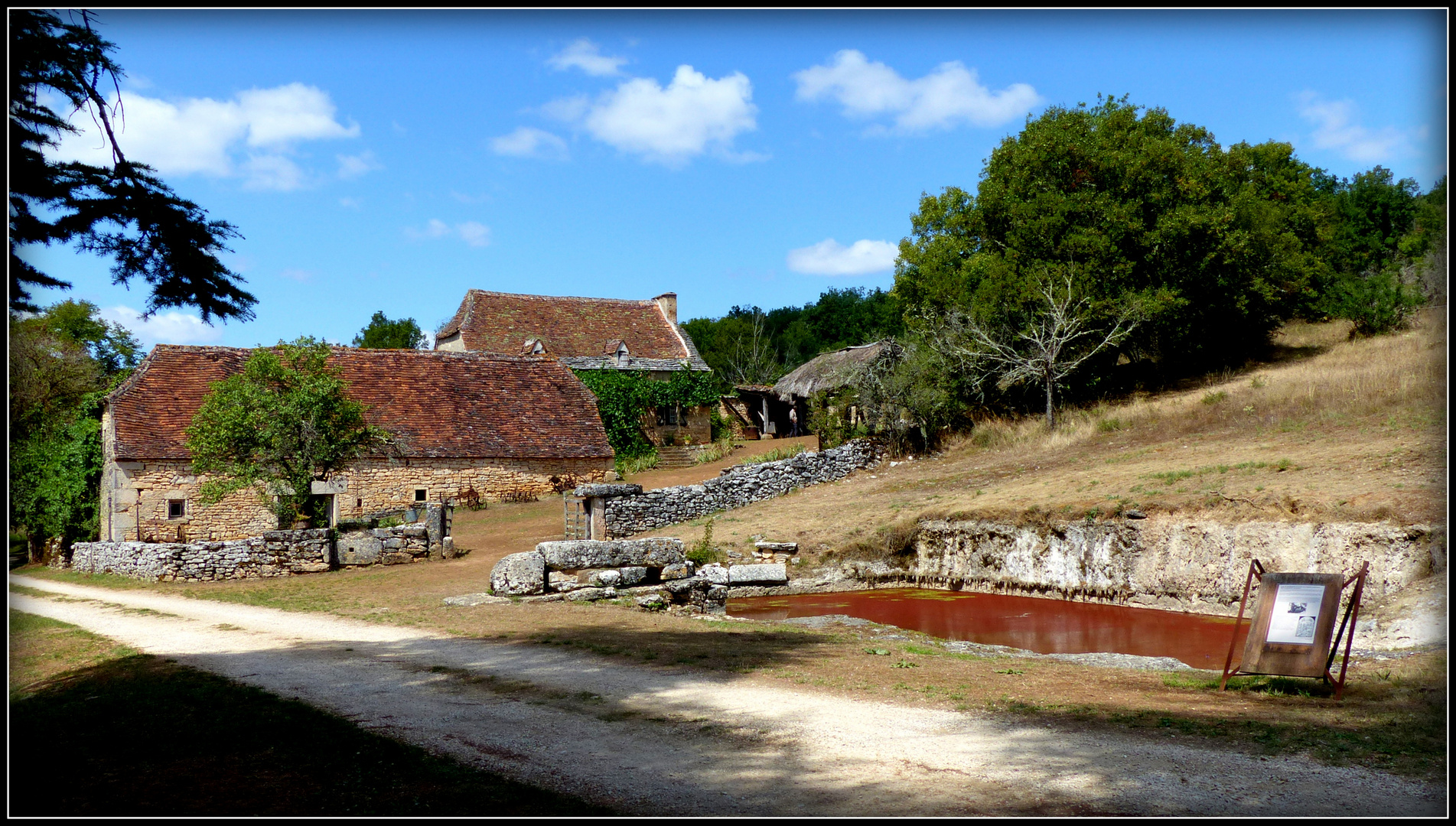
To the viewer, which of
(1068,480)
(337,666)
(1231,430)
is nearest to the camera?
(337,666)

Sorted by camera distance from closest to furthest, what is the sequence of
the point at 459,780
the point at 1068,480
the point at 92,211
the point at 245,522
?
the point at 459,780 < the point at 92,211 < the point at 1068,480 < the point at 245,522

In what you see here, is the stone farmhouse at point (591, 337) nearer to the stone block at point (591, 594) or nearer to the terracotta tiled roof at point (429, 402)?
the terracotta tiled roof at point (429, 402)

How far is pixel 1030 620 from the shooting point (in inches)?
634

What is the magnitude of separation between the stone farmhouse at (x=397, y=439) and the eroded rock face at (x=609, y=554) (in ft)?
31.3

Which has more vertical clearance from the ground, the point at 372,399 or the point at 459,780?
the point at 372,399

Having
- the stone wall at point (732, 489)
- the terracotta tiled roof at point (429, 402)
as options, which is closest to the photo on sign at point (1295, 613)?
the stone wall at point (732, 489)

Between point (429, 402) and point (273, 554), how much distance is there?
1160 cm

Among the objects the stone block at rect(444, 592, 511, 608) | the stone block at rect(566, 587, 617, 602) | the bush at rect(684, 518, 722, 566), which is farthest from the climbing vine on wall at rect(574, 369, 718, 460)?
the stone block at rect(566, 587, 617, 602)

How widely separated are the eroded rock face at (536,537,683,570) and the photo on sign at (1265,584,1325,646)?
380 inches

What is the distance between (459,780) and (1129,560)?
47.8ft

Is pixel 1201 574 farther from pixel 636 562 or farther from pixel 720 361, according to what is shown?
pixel 720 361

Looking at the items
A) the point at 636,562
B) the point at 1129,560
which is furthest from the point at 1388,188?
the point at 636,562

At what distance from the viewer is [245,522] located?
1081 inches

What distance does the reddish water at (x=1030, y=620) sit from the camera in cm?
1349
